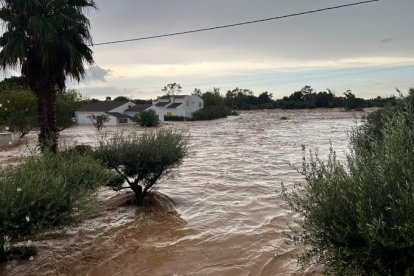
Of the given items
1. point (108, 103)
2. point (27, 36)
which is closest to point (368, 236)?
point (27, 36)

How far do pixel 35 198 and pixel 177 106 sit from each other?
6307cm

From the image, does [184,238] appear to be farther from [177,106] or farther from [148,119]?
[177,106]

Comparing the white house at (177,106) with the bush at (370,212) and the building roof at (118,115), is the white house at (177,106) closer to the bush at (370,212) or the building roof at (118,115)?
the building roof at (118,115)

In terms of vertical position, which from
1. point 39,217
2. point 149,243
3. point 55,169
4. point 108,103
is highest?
point 108,103

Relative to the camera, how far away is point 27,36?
15.2 metres

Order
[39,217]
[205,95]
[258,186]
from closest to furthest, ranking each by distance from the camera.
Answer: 1. [39,217]
2. [258,186]
3. [205,95]

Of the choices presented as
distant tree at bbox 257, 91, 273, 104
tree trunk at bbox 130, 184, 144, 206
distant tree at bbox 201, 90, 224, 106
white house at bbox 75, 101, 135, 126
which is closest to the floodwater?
tree trunk at bbox 130, 184, 144, 206

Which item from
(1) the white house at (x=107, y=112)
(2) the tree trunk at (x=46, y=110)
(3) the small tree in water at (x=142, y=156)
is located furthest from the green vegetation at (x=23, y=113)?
(3) the small tree in water at (x=142, y=156)

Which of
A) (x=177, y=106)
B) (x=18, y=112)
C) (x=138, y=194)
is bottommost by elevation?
(x=138, y=194)

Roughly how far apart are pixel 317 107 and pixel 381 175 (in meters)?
89.9

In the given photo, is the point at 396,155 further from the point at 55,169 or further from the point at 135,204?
the point at 135,204

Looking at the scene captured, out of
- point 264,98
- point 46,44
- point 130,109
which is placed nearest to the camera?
point 46,44

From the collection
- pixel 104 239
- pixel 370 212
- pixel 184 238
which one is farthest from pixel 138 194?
pixel 370 212

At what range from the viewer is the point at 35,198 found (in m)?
5.93
